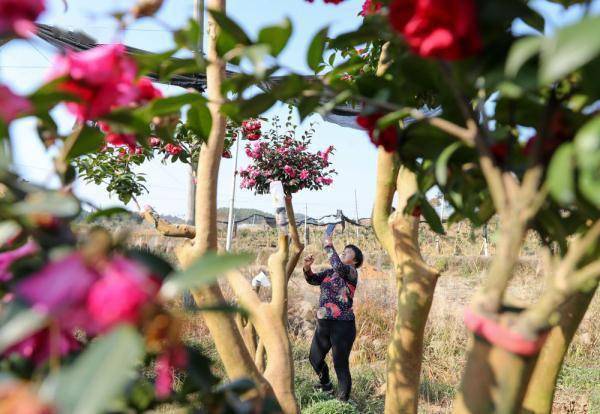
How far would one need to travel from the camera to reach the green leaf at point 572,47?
0.33 metres

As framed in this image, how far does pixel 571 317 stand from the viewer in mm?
1104

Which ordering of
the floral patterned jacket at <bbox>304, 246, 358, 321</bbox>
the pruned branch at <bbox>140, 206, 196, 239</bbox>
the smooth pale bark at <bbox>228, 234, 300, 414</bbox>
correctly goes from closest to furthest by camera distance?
the smooth pale bark at <bbox>228, 234, 300, 414</bbox>, the pruned branch at <bbox>140, 206, 196, 239</bbox>, the floral patterned jacket at <bbox>304, 246, 358, 321</bbox>

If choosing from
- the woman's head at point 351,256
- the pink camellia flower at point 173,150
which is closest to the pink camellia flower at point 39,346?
the pink camellia flower at point 173,150

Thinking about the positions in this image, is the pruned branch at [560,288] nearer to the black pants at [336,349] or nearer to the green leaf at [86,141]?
the green leaf at [86,141]

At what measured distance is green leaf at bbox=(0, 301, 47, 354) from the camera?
0.39m

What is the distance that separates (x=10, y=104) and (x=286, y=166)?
172 inches

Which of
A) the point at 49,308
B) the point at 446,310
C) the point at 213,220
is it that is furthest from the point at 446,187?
the point at 446,310

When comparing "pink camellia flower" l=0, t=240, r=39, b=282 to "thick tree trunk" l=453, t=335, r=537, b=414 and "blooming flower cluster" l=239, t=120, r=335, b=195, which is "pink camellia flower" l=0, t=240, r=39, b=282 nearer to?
"thick tree trunk" l=453, t=335, r=537, b=414

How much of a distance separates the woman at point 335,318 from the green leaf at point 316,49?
11.8 ft

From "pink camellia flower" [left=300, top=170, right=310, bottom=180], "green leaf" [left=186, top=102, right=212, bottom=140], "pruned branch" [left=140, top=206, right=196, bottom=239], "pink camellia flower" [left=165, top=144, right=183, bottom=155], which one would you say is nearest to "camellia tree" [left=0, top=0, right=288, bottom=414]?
"green leaf" [left=186, top=102, right=212, bottom=140]

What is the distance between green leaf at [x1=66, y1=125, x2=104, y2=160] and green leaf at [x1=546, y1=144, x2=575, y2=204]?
47 centimetres

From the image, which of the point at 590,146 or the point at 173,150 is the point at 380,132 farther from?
the point at 173,150

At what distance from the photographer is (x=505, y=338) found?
48 cm

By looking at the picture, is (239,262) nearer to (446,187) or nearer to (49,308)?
(49,308)
